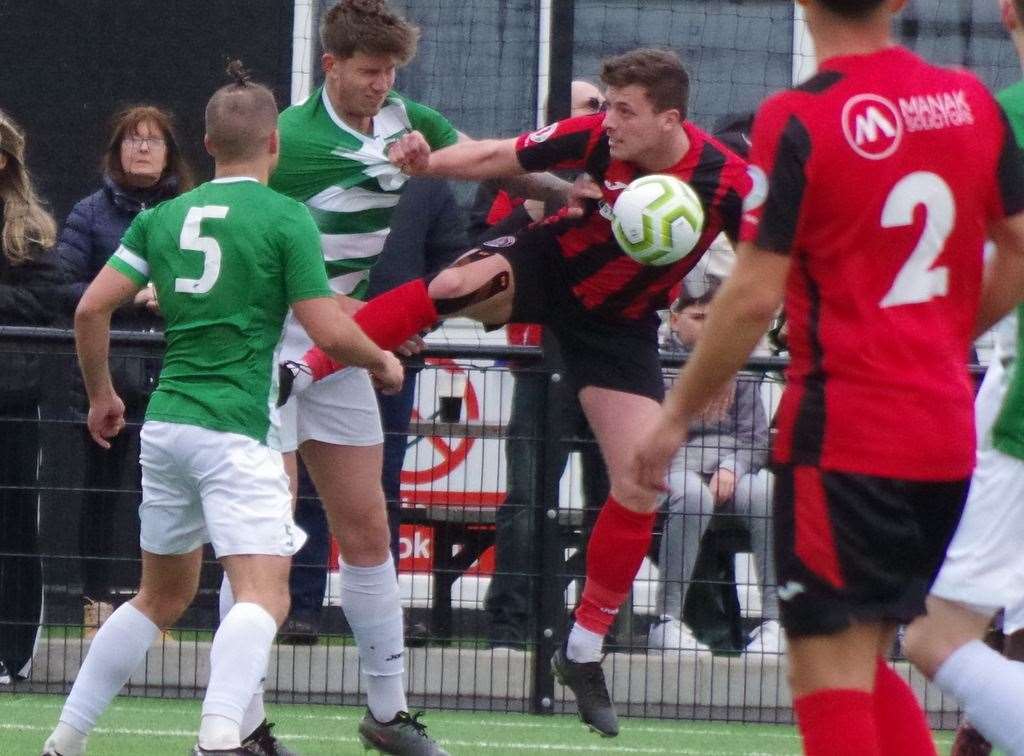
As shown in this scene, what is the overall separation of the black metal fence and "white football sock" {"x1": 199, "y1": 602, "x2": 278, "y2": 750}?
8.38 feet

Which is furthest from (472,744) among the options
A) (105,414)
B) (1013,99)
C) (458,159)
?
(1013,99)

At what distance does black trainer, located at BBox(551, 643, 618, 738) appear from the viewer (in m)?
5.92

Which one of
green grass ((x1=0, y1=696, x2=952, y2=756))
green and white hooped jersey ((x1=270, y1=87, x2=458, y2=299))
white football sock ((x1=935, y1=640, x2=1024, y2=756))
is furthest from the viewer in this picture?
green grass ((x1=0, y1=696, x2=952, y2=756))

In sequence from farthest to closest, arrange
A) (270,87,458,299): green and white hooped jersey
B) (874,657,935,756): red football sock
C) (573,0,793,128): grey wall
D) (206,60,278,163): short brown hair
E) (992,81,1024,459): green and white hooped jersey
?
(573,0,793,128): grey wall, (270,87,458,299): green and white hooped jersey, (206,60,278,163): short brown hair, (992,81,1024,459): green and white hooped jersey, (874,657,935,756): red football sock

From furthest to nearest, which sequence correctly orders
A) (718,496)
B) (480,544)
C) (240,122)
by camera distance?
(480,544) → (718,496) → (240,122)

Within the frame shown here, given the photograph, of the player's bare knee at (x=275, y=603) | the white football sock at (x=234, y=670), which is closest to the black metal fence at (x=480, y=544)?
the player's bare knee at (x=275, y=603)

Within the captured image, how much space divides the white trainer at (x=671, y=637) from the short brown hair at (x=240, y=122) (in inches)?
126

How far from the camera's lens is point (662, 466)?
361cm

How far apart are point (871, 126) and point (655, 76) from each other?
7.61 ft

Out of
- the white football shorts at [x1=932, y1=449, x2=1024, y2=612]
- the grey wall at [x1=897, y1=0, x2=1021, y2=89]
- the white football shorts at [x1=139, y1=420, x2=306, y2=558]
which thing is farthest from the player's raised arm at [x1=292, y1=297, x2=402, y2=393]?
the grey wall at [x1=897, y1=0, x2=1021, y2=89]

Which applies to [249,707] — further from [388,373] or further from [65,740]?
[388,373]

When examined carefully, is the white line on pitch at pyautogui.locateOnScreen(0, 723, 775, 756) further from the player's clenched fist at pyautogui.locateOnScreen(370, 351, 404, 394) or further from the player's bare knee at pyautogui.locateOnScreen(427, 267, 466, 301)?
the player's clenched fist at pyautogui.locateOnScreen(370, 351, 404, 394)

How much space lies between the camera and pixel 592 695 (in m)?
5.96

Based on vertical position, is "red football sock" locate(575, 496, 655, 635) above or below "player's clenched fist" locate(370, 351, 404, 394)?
below
